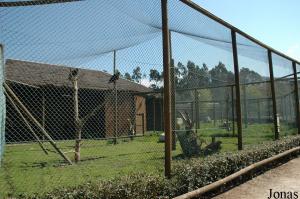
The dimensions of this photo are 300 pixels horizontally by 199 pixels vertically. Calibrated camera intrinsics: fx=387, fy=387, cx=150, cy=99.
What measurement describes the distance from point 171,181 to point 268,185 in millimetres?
2597

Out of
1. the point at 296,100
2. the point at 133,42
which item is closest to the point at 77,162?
the point at 133,42

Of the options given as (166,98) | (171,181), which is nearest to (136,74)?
(166,98)

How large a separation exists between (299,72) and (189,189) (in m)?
11.4

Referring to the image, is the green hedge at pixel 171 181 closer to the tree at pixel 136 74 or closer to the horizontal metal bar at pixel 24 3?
the tree at pixel 136 74

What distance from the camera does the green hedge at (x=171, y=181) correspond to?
4410 mm

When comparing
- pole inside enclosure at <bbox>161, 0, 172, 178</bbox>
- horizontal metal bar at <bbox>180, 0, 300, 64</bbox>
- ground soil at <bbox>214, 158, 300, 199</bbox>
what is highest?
horizontal metal bar at <bbox>180, 0, 300, 64</bbox>

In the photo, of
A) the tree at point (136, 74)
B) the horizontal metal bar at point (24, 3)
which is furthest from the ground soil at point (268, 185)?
the horizontal metal bar at point (24, 3)

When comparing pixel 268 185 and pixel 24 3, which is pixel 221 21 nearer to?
pixel 268 185

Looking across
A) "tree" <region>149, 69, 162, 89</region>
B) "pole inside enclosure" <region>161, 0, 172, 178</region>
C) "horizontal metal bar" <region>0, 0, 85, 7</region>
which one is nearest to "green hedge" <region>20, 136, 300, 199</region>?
"pole inside enclosure" <region>161, 0, 172, 178</region>

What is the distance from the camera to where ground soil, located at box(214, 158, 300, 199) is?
639cm

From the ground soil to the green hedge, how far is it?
1.16 feet

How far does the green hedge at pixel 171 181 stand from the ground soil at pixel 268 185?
13.9 inches

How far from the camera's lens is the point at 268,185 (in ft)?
23.5

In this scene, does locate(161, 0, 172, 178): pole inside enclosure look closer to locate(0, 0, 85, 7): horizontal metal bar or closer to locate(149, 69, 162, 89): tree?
locate(149, 69, 162, 89): tree
